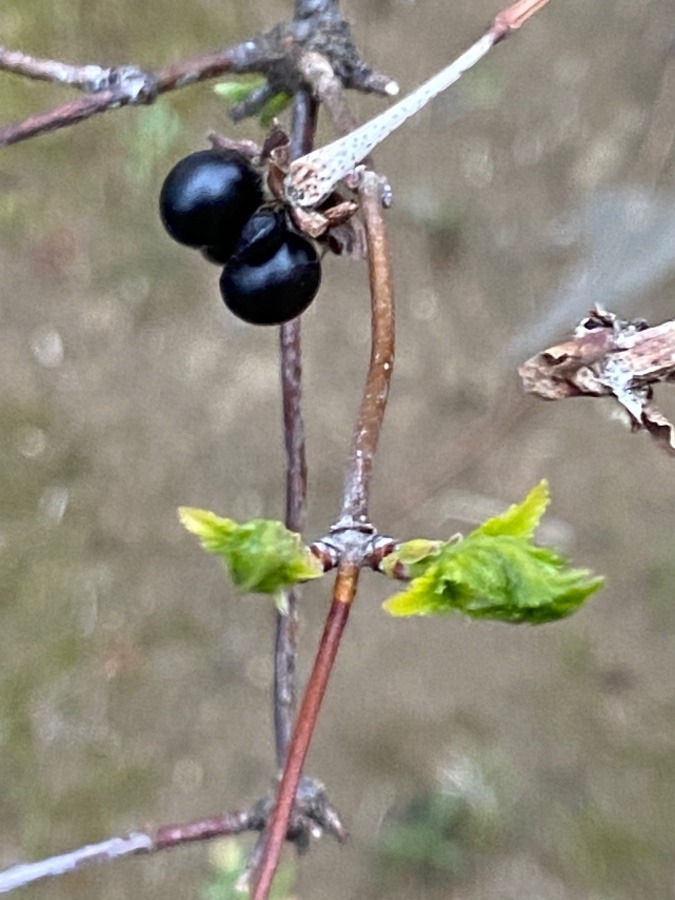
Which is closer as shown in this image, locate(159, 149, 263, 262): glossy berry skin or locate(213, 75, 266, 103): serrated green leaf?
locate(159, 149, 263, 262): glossy berry skin

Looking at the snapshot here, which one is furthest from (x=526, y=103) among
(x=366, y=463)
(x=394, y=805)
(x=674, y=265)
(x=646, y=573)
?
(x=366, y=463)

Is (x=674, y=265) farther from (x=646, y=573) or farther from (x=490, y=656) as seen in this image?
(x=490, y=656)

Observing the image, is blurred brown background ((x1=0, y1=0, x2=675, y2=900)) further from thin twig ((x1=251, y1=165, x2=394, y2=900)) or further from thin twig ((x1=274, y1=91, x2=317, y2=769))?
thin twig ((x1=251, y1=165, x2=394, y2=900))

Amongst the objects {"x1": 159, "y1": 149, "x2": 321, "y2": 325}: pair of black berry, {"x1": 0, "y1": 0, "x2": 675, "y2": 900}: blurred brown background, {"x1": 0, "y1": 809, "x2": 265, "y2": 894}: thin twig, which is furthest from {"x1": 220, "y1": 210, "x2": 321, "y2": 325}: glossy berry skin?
{"x1": 0, "y1": 0, "x2": 675, "y2": 900}: blurred brown background

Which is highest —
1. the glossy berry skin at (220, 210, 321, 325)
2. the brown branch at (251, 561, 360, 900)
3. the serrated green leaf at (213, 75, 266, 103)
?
the serrated green leaf at (213, 75, 266, 103)

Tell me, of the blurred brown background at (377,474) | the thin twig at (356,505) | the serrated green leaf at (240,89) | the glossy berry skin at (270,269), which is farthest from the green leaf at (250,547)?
the blurred brown background at (377,474)

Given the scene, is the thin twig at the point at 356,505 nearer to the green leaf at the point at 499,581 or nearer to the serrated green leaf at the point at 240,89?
the green leaf at the point at 499,581
